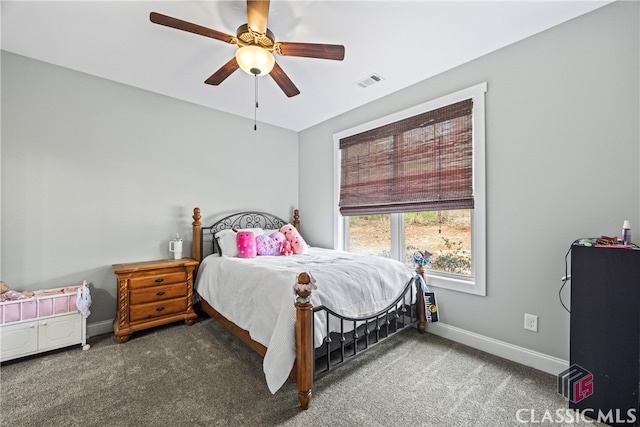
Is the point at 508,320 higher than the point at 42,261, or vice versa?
the point at 42,261

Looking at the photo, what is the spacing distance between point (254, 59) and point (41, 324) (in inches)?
110

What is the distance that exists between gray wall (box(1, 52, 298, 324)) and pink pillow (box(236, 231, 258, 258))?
79 centimetres

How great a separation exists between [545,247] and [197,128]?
3.91 meters

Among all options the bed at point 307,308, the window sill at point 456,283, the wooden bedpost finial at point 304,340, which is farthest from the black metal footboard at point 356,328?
the window sill at point 456,283

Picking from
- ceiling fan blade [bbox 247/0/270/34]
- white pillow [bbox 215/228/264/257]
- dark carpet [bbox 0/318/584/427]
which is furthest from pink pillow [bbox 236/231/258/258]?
ceiling fan blade [bbox 247/0/270/34]

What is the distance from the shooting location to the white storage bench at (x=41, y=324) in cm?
219

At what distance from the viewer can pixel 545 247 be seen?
84.8 inches

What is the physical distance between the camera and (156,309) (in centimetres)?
284

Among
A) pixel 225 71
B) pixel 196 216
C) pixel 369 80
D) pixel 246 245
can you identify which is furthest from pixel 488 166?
pixel 196 216

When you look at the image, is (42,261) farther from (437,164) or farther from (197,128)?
(437,164)

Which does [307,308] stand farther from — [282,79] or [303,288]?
[282,79]

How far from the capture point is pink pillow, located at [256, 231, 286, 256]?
330 cm

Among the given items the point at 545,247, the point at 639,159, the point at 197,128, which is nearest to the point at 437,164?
the point at 545,247

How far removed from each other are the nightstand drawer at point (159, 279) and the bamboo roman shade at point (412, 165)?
2167 mm
